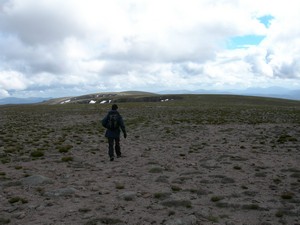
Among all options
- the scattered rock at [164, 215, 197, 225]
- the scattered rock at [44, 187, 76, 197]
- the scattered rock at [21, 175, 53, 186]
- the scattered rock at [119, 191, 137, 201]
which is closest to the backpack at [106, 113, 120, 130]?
the scattered rock at [21, 175, 53, 186]

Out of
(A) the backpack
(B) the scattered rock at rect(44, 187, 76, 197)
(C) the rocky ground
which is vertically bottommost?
(C) the rocky ground

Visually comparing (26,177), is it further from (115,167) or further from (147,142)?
(147,142)

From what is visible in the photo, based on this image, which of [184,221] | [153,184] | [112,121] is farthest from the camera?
[112,121]

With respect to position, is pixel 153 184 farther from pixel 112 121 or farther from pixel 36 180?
pixel 112 121

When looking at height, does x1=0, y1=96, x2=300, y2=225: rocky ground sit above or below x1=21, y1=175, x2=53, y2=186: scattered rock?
below

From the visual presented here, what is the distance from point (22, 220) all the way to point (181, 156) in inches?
414

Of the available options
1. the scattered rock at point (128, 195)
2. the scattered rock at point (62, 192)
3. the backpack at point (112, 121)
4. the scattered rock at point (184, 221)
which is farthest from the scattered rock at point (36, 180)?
the scattered rock at point (184, 221)

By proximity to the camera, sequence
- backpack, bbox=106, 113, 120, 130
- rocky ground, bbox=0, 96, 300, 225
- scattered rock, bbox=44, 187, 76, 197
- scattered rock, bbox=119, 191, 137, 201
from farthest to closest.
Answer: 1. backpack, bbox=106, 113, 120, 130
2. scattered rock, bbox=44, 187, 76, 197
3. scattered rock, bbox=119, 191, 137, 201
4. rocky ground, bbox=0, 96, 300, 225

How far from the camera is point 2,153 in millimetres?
18203

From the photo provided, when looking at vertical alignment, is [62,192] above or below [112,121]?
below

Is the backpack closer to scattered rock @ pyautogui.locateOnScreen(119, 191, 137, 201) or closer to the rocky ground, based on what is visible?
the rocky ground

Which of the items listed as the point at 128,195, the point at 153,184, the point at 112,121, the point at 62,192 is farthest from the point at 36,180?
the point at 112,121

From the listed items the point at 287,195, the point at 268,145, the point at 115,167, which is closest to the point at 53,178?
the point at 115,167

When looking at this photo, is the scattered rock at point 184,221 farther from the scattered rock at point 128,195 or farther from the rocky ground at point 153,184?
the scattered rock at point 128,195
